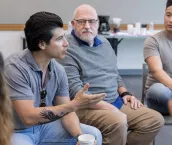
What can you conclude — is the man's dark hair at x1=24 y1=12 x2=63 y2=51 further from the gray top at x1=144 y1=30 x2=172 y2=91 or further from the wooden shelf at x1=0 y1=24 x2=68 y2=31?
the wooden shelf at x1=0 y1=24 x2=68 y2=31

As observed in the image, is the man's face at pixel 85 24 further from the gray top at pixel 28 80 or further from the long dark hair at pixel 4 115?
the long dark hair at pixel 4 115

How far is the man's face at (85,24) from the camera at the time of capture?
7.34 feet

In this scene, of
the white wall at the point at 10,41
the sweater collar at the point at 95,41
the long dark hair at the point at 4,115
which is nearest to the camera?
the long dark hair at the point at 4,115

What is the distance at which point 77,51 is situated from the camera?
217 cm

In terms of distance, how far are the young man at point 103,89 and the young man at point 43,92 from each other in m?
0.20

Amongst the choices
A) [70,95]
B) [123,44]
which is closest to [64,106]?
[70,95]

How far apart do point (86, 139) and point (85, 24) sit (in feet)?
3.13

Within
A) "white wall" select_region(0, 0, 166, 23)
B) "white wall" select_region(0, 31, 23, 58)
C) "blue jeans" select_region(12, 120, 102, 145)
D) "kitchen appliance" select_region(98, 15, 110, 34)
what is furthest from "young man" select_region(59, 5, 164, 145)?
"white wall" select_region(0, 31, 23, 58)

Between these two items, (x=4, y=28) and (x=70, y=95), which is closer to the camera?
(x=70, y=95)

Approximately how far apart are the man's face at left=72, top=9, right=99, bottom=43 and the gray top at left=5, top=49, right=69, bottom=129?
0.45 meters

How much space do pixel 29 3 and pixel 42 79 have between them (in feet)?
10.00

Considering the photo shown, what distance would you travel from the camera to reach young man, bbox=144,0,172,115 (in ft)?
6.89

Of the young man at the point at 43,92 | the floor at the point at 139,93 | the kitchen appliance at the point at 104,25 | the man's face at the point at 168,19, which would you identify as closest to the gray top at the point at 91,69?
the young man at the point at 43,92

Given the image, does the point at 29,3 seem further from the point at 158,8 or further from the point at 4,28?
the point at 158,8
